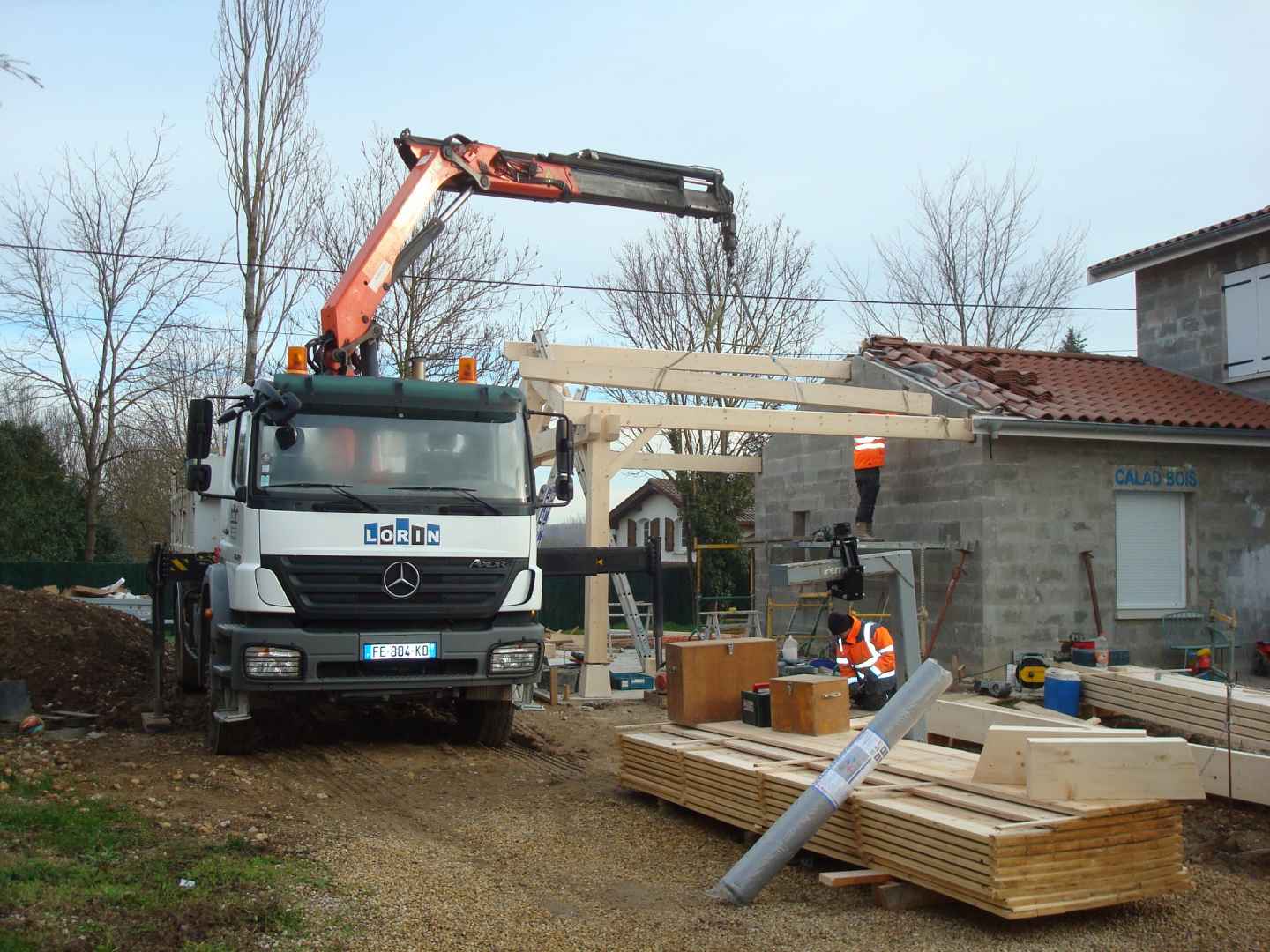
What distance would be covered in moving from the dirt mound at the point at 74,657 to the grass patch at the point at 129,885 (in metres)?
4.58

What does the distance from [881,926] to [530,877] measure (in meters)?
1.91

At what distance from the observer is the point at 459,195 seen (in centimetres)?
1170

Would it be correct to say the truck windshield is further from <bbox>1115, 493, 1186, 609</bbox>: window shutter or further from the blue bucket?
<bbox>1115, 493, 1186, 609</bbox>: window shutter

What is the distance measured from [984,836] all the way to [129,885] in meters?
3.98

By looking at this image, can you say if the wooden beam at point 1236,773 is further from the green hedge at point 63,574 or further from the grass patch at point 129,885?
the green hedge at point 63,574

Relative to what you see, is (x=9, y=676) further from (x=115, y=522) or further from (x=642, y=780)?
(x=115, y=522)

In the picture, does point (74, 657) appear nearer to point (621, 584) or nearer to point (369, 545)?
point (621, 584)

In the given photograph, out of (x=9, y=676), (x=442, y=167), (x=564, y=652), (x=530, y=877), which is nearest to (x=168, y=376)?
(x=564, y=652)

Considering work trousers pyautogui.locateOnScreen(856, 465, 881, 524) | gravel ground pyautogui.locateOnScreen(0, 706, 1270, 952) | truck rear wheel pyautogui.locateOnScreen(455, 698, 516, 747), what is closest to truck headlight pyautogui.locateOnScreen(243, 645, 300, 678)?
gravel ground pyautogui.locateOnScreen(0, 706, 1270, 952)

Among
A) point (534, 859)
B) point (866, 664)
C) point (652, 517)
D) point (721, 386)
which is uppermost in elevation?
point (721, 386)

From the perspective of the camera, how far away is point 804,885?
20.3 ft

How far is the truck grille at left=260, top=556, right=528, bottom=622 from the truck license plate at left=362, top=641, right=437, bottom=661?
203 mm

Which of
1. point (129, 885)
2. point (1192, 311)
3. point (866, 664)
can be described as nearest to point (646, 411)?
point (866, 664)

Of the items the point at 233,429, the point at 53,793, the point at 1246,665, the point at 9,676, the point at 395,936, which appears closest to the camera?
the point at 395,936
